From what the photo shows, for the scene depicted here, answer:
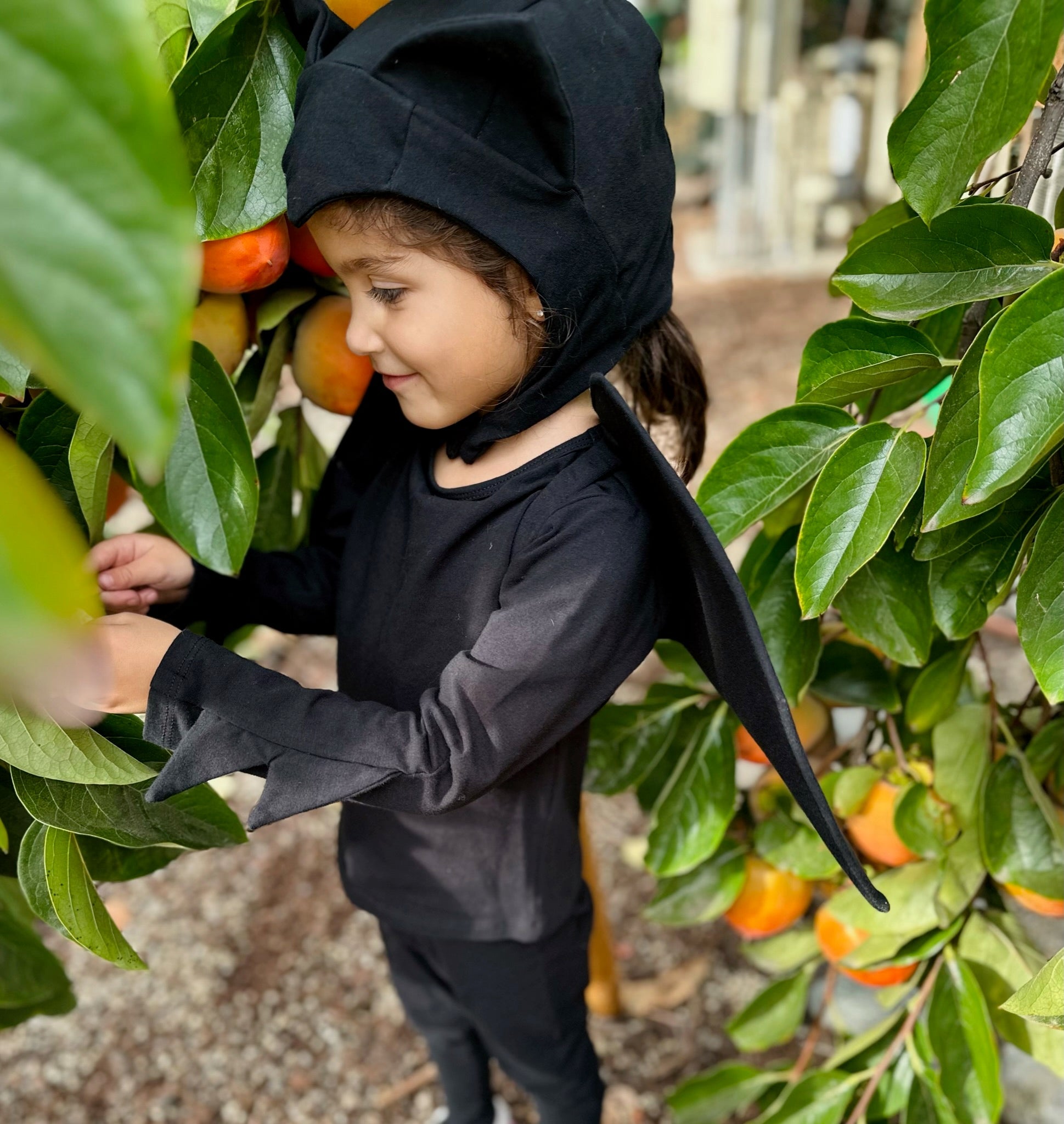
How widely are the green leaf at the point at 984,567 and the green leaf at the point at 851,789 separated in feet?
0.73

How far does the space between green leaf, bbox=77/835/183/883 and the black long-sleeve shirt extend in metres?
0.16

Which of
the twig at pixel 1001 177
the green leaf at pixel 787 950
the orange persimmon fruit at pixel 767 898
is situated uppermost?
the twig at pixel 1001 177

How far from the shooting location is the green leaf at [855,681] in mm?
921

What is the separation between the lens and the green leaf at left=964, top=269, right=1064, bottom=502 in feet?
1.78

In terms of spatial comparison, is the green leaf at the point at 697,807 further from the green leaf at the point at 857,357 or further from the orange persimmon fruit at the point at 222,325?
the orange persimmon fruit at the point at 222,325

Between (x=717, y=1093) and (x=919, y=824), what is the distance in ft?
1.37

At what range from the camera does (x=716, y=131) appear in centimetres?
552

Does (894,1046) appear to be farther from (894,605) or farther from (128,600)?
(128,600)

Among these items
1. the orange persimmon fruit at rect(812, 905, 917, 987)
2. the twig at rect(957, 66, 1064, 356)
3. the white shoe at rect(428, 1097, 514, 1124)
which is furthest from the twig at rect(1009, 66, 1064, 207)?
the white shoe at rect(428, 1097, 514, 1124)

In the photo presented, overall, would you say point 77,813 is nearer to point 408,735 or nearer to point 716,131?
point 408,735

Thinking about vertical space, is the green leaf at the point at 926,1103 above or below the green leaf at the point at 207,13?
below

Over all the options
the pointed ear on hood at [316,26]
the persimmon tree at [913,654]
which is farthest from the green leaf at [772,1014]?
the pointed ear on hood at [316,26]

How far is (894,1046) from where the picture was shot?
99 cm

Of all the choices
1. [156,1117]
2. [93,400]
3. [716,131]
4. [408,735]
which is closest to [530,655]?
[408,735]
